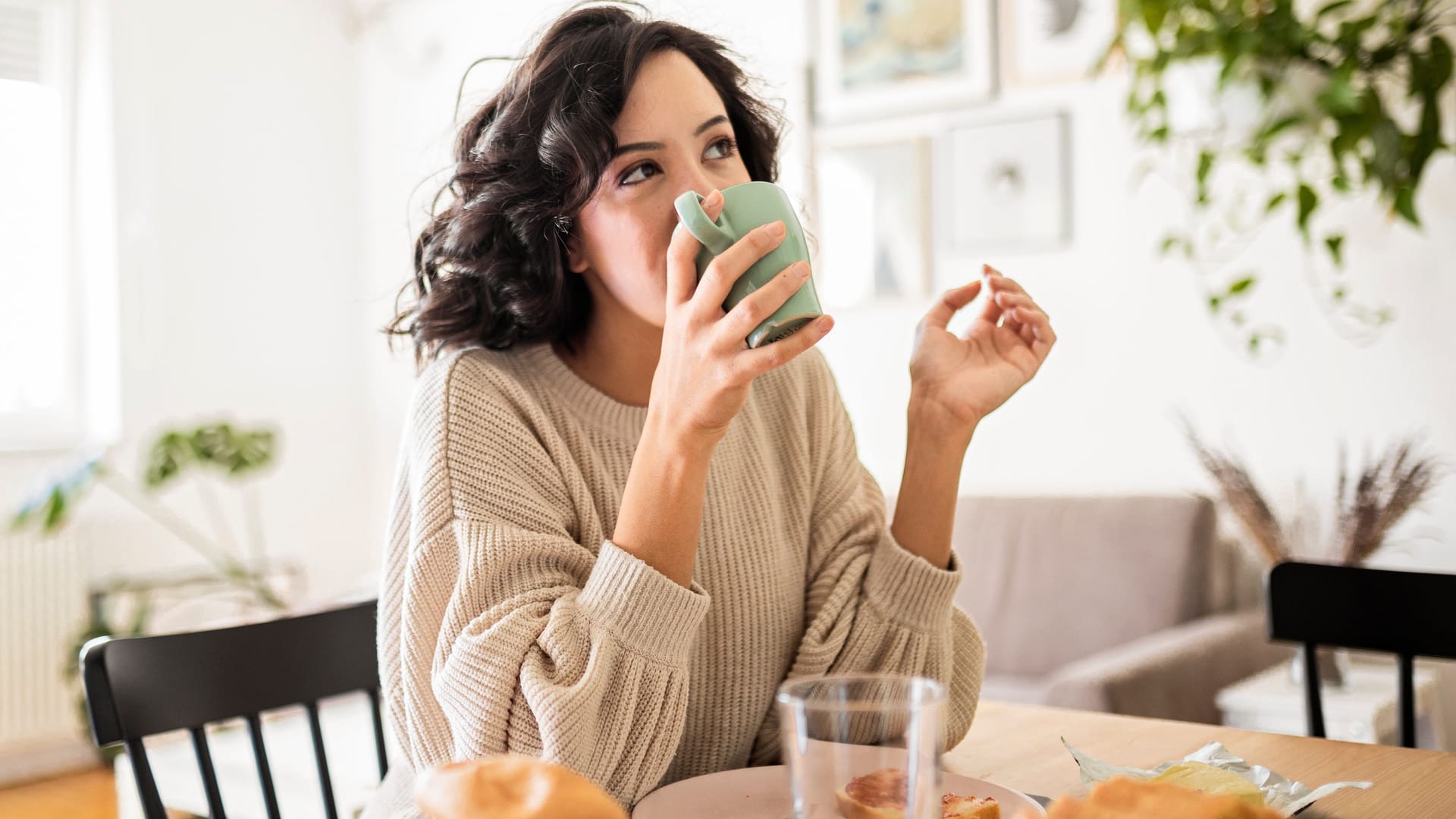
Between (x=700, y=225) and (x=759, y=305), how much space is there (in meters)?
0.07

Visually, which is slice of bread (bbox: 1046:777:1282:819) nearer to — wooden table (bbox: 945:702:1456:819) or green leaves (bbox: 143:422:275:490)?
wooden table (bbox: 945:702:1456:819)

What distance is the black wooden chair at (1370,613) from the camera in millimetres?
1169

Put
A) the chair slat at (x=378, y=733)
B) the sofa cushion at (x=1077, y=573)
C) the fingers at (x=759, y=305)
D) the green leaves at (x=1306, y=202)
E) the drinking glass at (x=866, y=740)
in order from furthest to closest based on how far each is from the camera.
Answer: the sofa cushion at (x=1077, y=573), the green leaves at (x=1306, y=202), the chair slat at (x=378, y=733), the fingers at (x=759, y=305), the drinking glass at (x=866, y=740)

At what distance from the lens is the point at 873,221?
3.40m

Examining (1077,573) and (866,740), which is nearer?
(866,740)

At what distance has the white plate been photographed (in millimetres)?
763

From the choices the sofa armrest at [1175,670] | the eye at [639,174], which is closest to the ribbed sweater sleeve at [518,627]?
the eye at [639,174]

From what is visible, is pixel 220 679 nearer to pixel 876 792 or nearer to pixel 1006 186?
pixel 876 792

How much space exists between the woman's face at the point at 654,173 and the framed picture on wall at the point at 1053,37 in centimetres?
219

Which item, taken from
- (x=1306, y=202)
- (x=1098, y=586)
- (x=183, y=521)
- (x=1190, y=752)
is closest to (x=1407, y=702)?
(x=1190, y=752)

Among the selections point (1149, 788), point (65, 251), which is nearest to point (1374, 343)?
point (1149, 788)

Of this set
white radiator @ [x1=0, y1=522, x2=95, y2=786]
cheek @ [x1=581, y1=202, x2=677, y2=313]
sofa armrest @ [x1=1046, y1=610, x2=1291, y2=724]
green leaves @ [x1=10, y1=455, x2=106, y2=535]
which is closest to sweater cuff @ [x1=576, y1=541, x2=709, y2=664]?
cheek @ [x1=581, y1=202, x2=677, y2=313]

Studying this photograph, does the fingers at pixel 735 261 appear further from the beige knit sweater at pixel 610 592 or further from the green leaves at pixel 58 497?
the green leaves at pixel 58 497

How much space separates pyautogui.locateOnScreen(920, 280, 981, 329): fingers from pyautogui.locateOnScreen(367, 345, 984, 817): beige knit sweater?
16 centimetres
